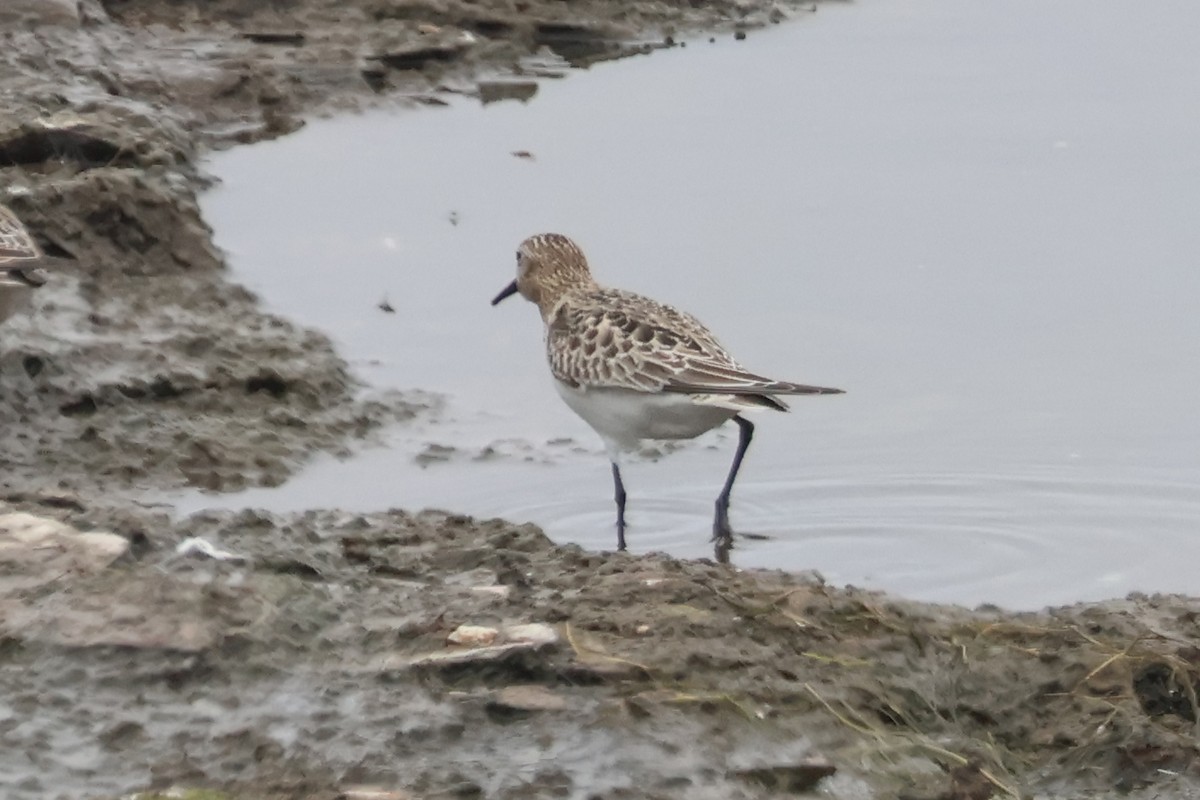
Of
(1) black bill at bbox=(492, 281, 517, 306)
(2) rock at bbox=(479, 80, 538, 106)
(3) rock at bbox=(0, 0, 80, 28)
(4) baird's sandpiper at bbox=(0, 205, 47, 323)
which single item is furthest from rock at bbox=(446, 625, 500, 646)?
(2) rock at bbox=(479, 80, 538, 106)

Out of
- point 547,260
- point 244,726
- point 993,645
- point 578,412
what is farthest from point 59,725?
point 547,260

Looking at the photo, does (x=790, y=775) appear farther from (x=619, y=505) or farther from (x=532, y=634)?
(x=619, y=505)

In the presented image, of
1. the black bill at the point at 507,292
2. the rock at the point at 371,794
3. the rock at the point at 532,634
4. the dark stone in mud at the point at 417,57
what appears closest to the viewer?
the rock at the point at 371,794

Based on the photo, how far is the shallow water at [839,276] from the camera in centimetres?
841

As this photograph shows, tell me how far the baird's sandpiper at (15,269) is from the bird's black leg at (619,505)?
2.34m

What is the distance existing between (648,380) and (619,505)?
501mm

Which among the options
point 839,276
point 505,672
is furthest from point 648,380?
point 839,276

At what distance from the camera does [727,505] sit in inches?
326

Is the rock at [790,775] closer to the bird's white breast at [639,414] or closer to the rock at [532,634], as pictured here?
the rock at [532,634]

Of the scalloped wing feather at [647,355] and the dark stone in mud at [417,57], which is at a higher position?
the dark stone in mud at [417,57]

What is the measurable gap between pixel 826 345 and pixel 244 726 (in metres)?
4.93

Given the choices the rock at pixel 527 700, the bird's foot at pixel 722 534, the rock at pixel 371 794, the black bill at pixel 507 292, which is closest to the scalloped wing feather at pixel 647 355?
the bird's foot at pixel 722 534

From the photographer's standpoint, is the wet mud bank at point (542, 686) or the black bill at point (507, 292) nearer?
the wet mud bank at point (542, 686)

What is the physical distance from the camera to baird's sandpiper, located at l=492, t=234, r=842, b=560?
25.9 ft
